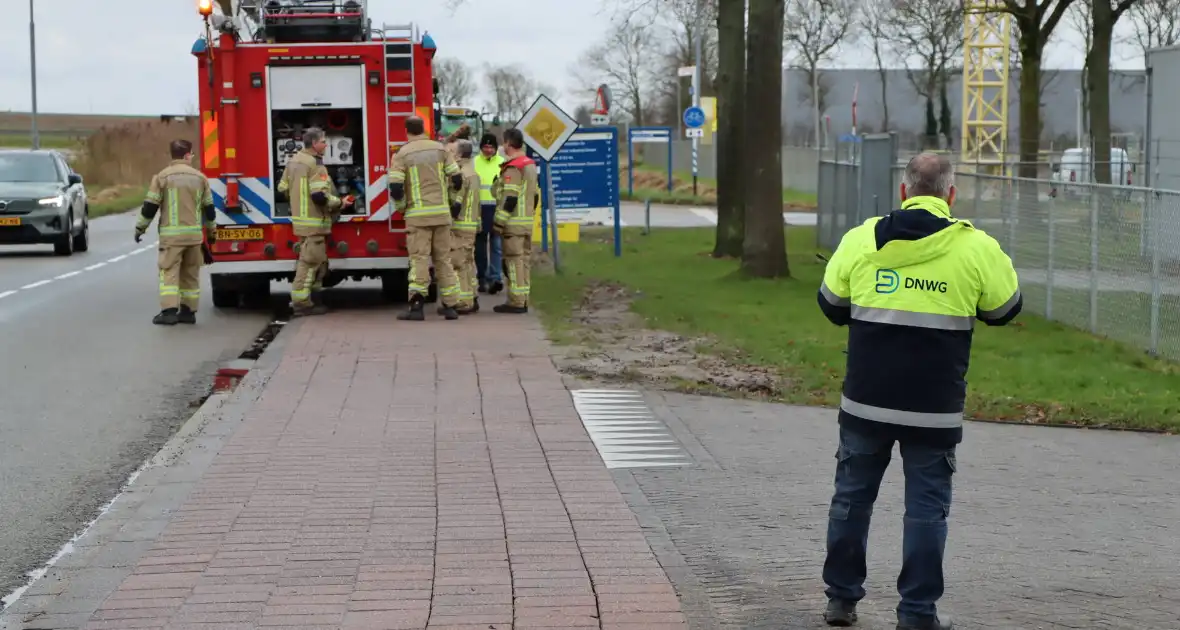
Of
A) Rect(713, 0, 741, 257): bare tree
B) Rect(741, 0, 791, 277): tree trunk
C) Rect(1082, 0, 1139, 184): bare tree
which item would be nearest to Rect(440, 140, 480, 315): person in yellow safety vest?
Rect(741, 0, 791, 277): tree trunk

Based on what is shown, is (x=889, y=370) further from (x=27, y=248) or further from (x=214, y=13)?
(x=27, y=248)

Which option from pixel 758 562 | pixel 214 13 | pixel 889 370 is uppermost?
pixel 214 13

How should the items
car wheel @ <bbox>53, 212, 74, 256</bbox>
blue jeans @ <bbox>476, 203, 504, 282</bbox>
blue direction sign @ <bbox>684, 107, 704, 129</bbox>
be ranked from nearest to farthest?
blue jeans @ <bbox>476, 203, 504, 282</bbox> < car wheel @ <bbox>53, 212, 74, 256</bbox> < blue direction sign @ <bbox>684, 107, 704, 129</bbox>

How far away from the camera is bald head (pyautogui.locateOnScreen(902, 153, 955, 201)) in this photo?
5.34 m

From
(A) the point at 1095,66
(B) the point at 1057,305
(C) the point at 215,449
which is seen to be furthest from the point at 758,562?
(A) the point at 1095,66

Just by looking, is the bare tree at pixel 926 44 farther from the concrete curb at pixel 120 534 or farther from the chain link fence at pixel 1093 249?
the concrete curb at pixel 120 534

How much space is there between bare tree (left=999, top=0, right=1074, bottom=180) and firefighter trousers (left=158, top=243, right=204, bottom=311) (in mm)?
16049

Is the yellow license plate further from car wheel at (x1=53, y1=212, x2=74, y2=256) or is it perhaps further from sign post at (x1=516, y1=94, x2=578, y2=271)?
car wheel at (x1=53, y1=212, x2=74, y2=256)

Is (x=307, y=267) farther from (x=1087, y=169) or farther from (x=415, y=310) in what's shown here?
(x=1087, y=169)

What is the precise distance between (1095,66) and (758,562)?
23437mm

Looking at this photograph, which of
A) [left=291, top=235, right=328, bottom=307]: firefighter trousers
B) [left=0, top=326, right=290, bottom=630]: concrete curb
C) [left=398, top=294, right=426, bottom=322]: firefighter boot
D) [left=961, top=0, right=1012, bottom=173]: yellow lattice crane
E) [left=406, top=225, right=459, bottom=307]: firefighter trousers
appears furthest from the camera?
[left=961, top=0, right=1012, bottom=173]: yellow lattice crane

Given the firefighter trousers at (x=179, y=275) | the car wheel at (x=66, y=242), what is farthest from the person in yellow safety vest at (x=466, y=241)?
the car wheel at (x=66, y=242)

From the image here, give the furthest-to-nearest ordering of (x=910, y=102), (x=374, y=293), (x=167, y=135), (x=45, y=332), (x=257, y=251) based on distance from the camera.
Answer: (x=910, y=102)
(x=167, y=135)
(x=374, y=293)
(x=257, y=251)
(x=45, y=332)

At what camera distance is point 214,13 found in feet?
50.7
